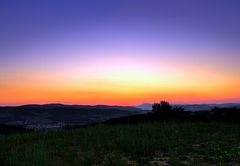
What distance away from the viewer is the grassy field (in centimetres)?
1391

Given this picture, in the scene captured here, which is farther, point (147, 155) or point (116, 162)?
point (147, 155)

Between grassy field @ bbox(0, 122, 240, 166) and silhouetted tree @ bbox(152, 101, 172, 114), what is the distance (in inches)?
447

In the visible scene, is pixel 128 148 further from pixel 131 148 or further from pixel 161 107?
pixel 161 107

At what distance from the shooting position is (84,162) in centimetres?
1375

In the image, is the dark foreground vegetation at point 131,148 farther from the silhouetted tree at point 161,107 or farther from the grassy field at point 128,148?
the silhouetted tree at point 161,107

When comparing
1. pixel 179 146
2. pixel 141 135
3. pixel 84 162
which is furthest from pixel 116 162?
pixel 141 135

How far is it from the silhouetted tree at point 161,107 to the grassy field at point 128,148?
37.2 feet

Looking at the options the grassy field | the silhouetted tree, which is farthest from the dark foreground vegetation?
the silhouetted tree

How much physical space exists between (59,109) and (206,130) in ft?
130

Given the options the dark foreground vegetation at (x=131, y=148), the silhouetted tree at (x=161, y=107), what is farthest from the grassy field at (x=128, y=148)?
the silhouetted tree at (x=161, y=107)

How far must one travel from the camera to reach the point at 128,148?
16047 millimetres

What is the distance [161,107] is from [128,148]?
18.3 metres

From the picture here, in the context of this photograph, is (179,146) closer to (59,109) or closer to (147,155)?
(147,155)

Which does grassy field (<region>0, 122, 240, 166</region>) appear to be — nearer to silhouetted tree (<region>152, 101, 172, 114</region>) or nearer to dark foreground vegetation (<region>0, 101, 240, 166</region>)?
dark foreground vegetation (<region>0, 101, 240, 166</region>)
